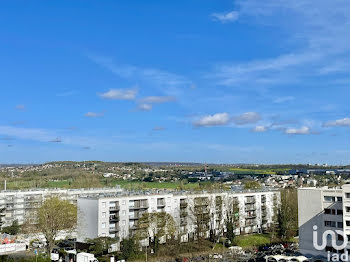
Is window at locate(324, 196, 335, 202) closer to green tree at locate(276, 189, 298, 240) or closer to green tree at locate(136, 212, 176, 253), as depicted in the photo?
green tree at locate(276, 189, 298, 240)

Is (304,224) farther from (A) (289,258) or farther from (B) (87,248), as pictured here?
(B) (87,248)

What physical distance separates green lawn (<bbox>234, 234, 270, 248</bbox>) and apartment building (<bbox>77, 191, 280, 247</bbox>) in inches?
114

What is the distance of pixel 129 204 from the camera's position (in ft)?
198

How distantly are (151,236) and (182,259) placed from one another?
24.6 ft

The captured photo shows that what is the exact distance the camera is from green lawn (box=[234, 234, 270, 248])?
64.7m

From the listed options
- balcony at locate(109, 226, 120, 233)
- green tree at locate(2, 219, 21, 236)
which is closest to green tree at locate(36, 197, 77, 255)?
balcony at locate(109, 226, 120, 233)

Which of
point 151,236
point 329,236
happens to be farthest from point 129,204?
point 329,236

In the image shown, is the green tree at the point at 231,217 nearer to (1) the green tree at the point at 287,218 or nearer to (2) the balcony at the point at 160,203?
(1) the green tree at the point at 287,218

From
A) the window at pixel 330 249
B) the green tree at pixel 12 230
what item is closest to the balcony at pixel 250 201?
the window at pixel 330 249

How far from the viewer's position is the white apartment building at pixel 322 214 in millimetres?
48812

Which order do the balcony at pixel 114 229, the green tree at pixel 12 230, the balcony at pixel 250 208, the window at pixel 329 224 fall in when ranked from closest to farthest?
the window at pixel 329 224 → the balcony at pixel 114 229 → the green tree at pixel 12 230 → the balcony at pixel 250 208

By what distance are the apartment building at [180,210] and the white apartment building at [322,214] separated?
14.3 metres

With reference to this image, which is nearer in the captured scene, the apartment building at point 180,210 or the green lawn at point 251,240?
the apartment building at point 180,210

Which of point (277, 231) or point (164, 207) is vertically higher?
point (164, 207)
